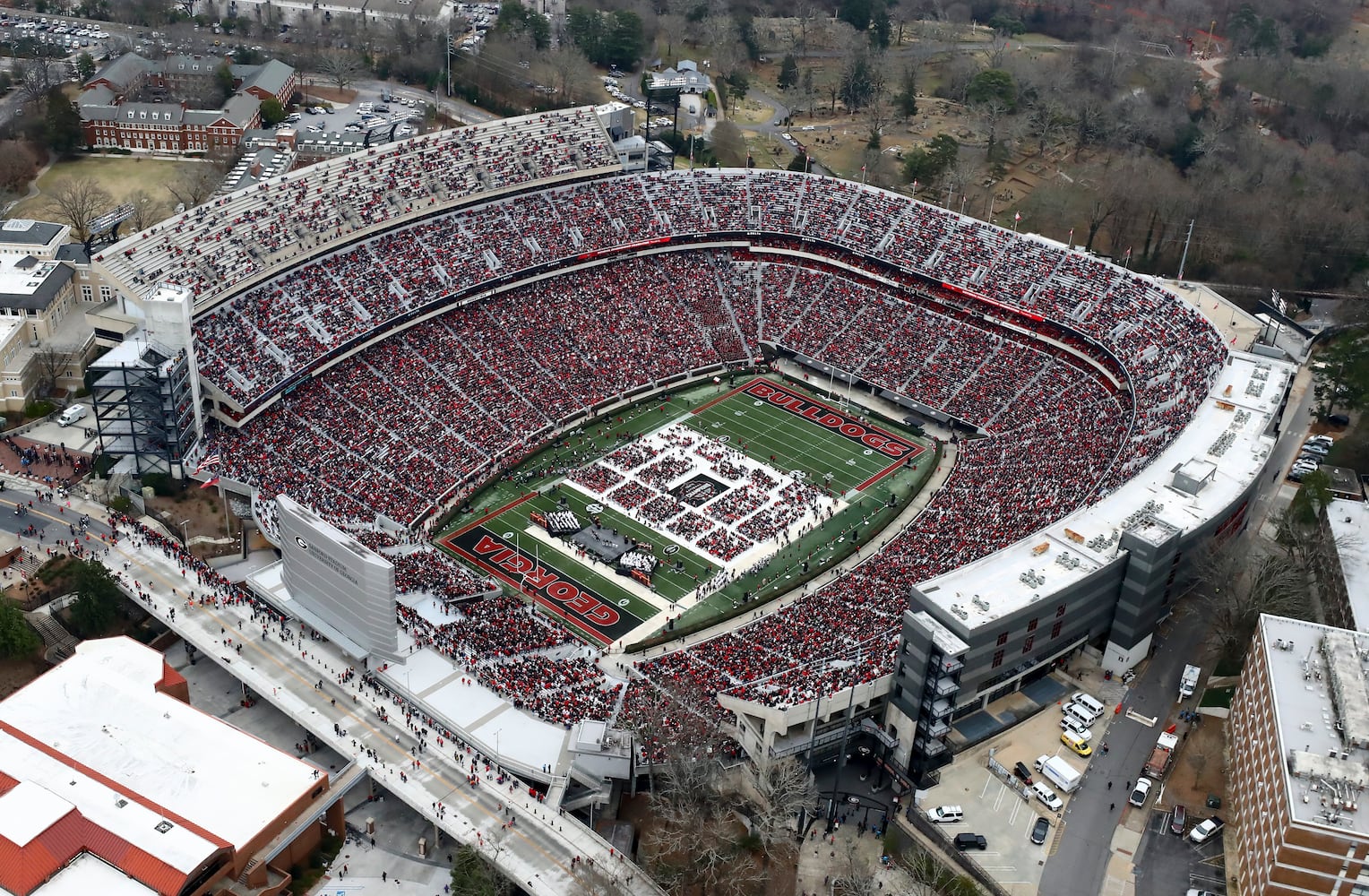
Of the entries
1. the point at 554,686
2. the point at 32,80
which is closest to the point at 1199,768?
the point at 554,686

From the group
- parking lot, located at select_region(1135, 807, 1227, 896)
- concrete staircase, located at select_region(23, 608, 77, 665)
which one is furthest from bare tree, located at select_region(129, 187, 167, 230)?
parking lot, located at select_region(1135, 807, 1227, 896)

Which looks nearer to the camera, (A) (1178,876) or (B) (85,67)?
(A) (1178,876)

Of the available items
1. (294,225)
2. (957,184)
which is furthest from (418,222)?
(957,184)

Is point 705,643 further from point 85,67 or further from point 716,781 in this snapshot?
point 85,67

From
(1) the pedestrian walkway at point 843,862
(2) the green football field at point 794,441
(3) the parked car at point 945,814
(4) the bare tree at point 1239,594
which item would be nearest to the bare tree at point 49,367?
(2) the green football field at point 794,441

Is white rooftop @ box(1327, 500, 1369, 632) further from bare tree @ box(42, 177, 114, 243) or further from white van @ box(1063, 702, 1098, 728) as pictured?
bare tree @ box(42, 177, 114, 243)

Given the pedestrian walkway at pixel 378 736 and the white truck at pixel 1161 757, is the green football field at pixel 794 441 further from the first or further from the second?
the pedestrian walkway at pixel 378 736
